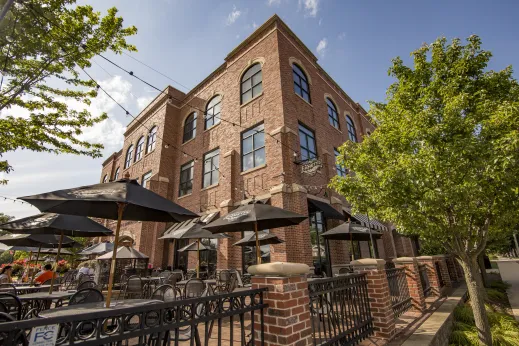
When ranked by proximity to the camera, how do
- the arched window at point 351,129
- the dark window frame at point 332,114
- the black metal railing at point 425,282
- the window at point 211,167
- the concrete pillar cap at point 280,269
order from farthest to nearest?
the arched window at point 351,129
the dark window frame at point 332,114
the window at point 211,167
the black metal railing at point 425,282
the concrete pillar cap at point 280,269

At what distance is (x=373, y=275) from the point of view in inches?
191

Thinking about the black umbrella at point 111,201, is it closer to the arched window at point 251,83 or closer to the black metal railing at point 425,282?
the black metal railing at point 425,282

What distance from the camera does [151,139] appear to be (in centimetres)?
1950

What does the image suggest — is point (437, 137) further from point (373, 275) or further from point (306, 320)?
point (306, 320)

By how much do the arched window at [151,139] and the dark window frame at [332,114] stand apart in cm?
1282

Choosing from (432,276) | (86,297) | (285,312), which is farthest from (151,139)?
A: (285,312)

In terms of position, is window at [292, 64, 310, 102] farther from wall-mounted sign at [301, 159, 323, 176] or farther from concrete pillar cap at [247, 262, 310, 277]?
concrete pillar cap at [247, 262, 310, 277]

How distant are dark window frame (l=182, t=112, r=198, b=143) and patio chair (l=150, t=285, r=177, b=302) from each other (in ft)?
45.1

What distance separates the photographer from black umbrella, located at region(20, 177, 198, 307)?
126 inches

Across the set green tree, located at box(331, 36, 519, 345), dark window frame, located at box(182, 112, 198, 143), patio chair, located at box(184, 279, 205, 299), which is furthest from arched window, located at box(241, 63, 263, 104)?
patio chair, located at box(184, 279, 205, 299)

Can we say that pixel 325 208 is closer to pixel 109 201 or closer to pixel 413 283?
pixel 413 283

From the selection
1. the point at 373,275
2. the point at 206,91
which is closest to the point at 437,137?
the point at 373,275

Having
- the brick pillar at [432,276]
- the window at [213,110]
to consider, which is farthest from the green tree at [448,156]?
the window at [213,110]

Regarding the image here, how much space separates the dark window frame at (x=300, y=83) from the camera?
13.7 meters
